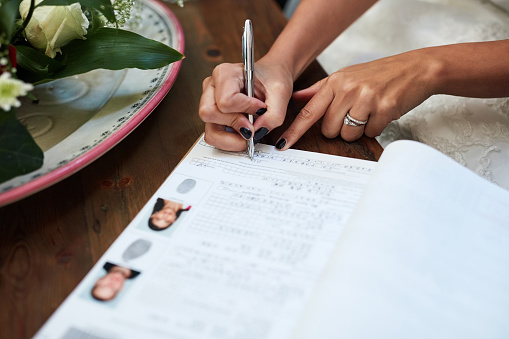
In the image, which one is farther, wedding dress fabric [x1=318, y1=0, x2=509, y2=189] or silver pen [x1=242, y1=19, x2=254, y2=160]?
wedding dress fabric [x1=318, y1=0, x2=509, y2=189]

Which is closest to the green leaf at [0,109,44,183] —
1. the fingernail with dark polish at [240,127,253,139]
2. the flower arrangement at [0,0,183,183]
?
the flower arrangement at [0,0,183,183]

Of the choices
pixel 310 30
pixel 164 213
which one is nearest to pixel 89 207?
pixel 164 213

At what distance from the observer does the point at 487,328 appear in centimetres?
34

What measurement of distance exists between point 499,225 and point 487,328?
111mm

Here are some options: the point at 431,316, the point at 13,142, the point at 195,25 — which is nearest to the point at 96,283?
the point at 13,142

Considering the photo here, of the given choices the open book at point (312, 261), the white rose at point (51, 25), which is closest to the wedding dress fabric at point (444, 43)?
the open book at point (312, 261)

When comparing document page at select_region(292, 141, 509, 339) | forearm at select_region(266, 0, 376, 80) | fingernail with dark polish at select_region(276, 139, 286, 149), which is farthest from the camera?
forearm at select_region(266, 0, 376, 80)

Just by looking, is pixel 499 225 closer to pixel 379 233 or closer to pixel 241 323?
pixel 379 233

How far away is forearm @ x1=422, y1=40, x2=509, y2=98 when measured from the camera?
58cm

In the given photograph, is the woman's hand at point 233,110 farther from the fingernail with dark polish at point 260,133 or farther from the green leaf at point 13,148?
the green leaf at point 13,148

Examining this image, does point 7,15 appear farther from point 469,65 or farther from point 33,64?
point 469,65

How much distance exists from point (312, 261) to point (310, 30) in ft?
1.43

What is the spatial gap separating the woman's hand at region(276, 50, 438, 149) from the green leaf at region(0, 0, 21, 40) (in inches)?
12.5

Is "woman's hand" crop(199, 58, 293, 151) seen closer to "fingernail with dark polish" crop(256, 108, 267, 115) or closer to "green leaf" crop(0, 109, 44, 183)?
"fingernail with dark polish" crop(256, 108, 267, 115)
